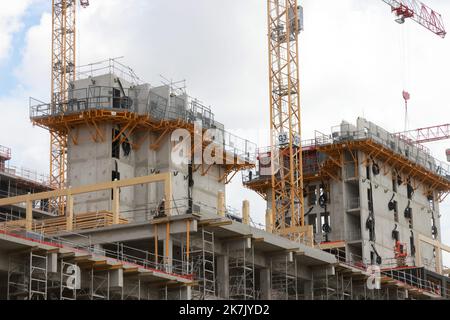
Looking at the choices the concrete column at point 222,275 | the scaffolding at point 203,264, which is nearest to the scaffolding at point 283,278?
the concrete column at point 222,275

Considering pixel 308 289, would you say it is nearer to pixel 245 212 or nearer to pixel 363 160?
pixel 245 212

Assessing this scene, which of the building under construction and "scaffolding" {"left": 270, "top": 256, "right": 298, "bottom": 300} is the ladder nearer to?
the building under construction

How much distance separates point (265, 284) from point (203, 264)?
10479 millimetres

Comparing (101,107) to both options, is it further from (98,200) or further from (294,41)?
(294,41)

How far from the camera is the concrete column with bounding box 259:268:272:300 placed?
3167 inches

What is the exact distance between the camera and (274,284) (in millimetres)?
84750

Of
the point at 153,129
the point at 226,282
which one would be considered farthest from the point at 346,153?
the point at 226,282

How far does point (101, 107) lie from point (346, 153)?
41.8m

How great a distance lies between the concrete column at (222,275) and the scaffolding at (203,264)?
1.68 ft

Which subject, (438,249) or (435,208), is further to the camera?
(435,208)

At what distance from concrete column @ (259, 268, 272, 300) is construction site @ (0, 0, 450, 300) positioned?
10cm

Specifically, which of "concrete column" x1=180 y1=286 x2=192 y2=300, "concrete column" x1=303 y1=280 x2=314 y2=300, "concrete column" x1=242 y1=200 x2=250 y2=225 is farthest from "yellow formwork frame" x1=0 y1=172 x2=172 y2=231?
"concrete column" x1=303 y1=280 x2=314 y2=300

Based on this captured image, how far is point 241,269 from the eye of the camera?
3164 inches

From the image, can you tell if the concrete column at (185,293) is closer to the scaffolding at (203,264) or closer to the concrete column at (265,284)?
the scaffolding at (203,264)
